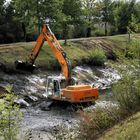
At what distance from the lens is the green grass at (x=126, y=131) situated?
11.5 meters

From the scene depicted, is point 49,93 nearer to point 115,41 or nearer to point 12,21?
point 12,21

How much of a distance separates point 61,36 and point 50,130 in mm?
45120

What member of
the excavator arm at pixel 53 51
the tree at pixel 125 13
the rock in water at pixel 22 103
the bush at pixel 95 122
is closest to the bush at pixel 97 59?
the excavator arm at pixel 53 51

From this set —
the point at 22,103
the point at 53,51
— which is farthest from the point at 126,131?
the point at 53,51

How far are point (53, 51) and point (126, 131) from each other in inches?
956

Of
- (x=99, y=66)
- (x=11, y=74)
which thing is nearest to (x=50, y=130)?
(x=11, y=74)

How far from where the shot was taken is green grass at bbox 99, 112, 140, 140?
11.5 metres

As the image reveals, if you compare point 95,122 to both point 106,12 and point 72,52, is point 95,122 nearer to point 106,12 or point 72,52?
point 72,52

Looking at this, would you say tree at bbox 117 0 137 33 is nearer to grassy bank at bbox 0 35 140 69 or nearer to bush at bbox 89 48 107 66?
grassy bank at bbox 0 35 140 69

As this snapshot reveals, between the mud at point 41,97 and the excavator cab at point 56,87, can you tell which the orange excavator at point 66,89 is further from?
the mud at point 41,97

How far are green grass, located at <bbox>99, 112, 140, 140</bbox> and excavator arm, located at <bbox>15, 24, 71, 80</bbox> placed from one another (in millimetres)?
18335

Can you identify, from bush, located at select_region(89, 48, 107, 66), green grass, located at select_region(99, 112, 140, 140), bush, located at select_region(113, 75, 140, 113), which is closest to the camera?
green grass, located at select_region(99, 112, 140, 140)

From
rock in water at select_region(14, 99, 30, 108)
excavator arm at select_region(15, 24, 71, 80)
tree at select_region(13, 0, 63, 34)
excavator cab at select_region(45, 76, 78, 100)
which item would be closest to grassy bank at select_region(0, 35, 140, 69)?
excavator arm at select_region(15, 24, 71, 80)

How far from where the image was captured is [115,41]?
6825cm
